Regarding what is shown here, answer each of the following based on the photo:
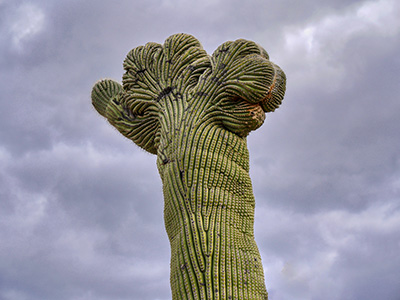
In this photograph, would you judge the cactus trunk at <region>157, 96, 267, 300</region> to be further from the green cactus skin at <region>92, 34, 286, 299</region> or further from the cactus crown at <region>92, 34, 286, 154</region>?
the cactus crown at <region>92, 34, 286, 154</region>

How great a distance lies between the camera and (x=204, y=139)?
1330 cm

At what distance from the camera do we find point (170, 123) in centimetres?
1380

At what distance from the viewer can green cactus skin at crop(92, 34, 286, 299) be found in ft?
39.9

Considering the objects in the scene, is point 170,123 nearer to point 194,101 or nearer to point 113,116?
point 194,101

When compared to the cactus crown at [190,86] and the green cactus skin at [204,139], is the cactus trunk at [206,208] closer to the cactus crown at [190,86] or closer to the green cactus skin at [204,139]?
the green cactus skin at [204,139]

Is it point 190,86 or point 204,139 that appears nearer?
point 204,139

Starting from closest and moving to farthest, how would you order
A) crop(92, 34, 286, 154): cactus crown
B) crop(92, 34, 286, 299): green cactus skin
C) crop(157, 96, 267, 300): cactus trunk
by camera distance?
crop(157, 96, 267, 300): cactus trunk < crop(92, 34, 286, 299): green cactus skin < crop(92, 34, 286, 154): cactus crown

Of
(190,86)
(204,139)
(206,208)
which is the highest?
(190,86)

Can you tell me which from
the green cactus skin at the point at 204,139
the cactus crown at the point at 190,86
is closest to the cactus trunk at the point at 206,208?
the green cactus skin at the point at 204,139

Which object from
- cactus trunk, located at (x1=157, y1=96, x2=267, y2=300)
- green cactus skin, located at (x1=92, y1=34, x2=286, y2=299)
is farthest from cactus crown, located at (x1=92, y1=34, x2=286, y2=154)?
cactus trunk, located at (x1=157, y1=96, x2=267, y2=300)

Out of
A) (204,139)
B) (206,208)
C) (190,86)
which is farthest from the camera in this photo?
(190,86)

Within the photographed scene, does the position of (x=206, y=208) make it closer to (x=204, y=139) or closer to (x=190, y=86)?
(x=204, y=139)

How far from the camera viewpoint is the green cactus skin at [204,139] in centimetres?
1216

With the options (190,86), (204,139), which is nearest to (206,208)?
(204,139)
